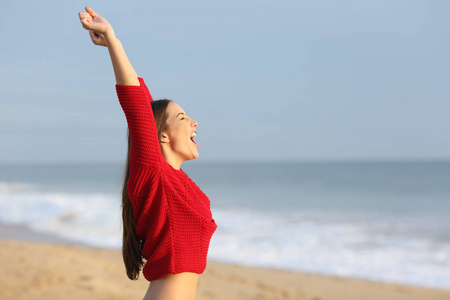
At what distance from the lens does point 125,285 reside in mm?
6414

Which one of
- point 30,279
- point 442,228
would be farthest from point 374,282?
point 442,228

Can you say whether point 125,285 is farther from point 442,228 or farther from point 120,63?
point 442,228

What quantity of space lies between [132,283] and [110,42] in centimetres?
506

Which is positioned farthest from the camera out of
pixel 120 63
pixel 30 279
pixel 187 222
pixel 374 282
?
pixel 374 282

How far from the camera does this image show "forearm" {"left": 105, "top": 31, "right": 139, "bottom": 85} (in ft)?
6.34

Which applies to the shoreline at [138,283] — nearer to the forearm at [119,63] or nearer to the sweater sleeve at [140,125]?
the sweater sleeve at [140,125]

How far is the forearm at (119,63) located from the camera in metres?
1.93

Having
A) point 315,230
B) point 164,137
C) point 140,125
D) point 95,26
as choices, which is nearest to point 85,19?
point 95,26

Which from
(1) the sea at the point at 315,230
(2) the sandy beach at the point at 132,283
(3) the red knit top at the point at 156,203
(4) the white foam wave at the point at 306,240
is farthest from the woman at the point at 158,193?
(4) the white foam wave at the point at 306,240

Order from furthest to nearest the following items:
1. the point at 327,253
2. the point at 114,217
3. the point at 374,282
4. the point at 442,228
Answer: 1. the point at 114,217
2. the point at 442,228
3. the point at 327,253
4. the point at 374,282

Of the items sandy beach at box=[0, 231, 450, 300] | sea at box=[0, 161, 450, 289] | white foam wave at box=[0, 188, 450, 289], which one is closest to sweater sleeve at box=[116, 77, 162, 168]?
sea at box=[0, 161, 450, 289]

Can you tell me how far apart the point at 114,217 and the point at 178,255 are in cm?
1254

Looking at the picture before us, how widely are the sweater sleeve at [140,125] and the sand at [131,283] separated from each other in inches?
163

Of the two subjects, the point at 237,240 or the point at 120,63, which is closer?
the point at 120,63
